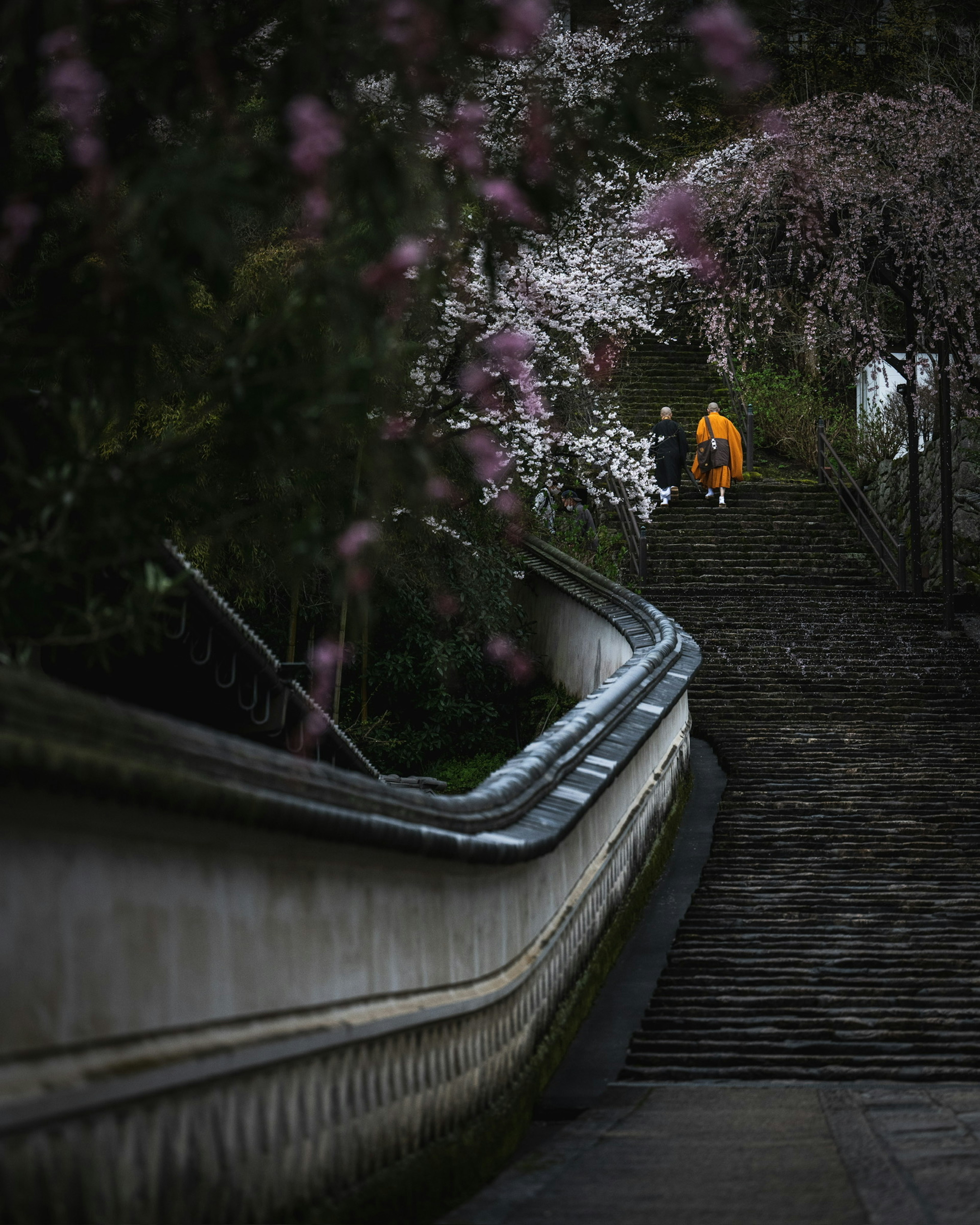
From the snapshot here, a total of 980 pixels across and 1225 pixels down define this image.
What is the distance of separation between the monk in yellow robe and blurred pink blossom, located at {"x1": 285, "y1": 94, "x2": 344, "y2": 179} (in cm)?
1881

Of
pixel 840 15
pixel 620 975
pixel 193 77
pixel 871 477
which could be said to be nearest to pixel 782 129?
pixel 871 477

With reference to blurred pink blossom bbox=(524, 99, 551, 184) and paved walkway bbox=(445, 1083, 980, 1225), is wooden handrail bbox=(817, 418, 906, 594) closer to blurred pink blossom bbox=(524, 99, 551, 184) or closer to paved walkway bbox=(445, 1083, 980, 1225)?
paved walkway bbox=(445, 1083, 980, 1225)

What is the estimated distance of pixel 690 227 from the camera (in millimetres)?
18734

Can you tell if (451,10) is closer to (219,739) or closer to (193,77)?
(193,77)

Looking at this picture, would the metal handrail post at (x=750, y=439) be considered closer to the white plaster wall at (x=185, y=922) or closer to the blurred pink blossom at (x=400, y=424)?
the blurred pink blossom at (x=400, y=424)

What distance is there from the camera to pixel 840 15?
99.0 ft

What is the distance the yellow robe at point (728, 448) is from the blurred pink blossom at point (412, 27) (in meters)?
18.7

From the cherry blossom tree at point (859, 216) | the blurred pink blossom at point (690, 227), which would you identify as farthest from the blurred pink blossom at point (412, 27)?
the cherry blossom tree at point (859, 216)

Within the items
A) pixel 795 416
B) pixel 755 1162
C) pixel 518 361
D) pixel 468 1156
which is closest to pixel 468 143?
pixel 468 1156

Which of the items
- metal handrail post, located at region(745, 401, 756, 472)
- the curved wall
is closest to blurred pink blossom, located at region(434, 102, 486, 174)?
the curved wall

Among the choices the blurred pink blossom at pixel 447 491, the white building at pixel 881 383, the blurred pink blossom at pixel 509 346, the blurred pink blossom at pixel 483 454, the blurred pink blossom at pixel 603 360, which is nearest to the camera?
the blurred pink blossom at pixel 447 491

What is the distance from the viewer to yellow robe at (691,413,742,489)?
21359mm

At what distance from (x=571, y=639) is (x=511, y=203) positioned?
529 inches

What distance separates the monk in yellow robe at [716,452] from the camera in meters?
21.2
